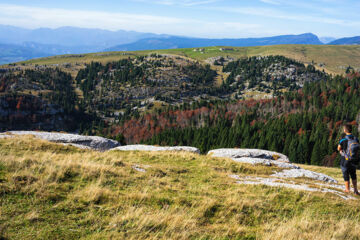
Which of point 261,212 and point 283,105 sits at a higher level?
point 261,212

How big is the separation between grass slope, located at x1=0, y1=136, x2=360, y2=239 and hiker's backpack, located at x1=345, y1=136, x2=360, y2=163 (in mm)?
2418

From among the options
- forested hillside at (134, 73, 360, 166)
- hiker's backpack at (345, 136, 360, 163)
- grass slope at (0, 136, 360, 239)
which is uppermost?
hiker's backpack at (345, 136, 360, 163)

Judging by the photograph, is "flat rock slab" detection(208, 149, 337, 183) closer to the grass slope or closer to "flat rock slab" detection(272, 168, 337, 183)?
"flat rock slab" detection(272, 168, 337, 183)

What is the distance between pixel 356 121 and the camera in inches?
4749

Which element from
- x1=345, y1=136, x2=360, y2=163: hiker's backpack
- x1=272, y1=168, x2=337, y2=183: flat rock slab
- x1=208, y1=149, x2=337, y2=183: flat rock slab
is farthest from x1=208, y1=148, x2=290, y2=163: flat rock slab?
x1=345, y1=136, x2=360, y2=163: hiker's backpack

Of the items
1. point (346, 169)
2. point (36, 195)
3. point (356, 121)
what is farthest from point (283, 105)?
point (36, 195)

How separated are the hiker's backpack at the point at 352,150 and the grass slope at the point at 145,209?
2.42 m

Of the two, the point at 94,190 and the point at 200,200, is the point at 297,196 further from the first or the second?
the point at 94,190

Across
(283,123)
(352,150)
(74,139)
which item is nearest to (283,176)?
(352,150)

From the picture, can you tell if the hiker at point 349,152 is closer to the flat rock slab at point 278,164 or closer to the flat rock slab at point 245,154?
the flat rock slab at point 278,164

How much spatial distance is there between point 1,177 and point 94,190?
3641 millimetres

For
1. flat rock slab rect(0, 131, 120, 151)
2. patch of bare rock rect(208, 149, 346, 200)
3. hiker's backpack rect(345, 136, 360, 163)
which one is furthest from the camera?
flat rock slab rect(0, 131, 120, 151)

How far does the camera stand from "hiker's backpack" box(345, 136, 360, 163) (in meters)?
11.3

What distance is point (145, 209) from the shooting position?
7188 mm
